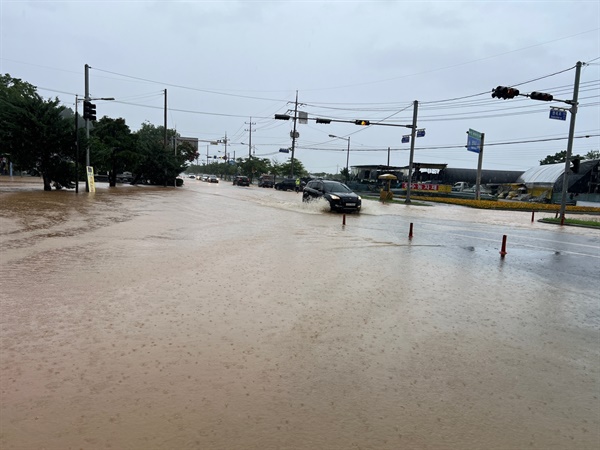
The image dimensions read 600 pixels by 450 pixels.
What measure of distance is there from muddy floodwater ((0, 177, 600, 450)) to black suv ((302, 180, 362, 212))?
42.5 ft

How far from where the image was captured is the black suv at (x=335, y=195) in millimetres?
22234

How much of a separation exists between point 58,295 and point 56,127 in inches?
1032

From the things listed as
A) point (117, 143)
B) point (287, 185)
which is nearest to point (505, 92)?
point (117, 143)

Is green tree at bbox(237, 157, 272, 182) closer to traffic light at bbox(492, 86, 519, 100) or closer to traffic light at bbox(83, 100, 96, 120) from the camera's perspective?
traffic light at bbox(83, 100, 96, 120)

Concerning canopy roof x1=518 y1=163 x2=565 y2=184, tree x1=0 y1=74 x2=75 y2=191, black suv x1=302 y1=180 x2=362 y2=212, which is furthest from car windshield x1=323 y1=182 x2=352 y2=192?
canopy roof x1=518 y1=163 x2=565 y2=184

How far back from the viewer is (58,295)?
597 cm

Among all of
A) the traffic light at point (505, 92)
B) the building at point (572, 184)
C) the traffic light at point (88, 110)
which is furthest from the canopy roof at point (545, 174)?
the traffic light at point (88, 110)

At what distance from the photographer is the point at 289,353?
14.3ft

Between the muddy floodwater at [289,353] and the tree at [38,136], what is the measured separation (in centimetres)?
2164

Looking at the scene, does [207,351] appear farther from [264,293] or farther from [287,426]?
[264,293]

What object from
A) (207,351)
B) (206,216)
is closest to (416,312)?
(207,351)

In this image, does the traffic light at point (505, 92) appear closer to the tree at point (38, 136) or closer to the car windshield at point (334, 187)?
the car windshield at point (334, 187)

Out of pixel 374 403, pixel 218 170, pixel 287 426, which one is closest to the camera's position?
pixel 287 426

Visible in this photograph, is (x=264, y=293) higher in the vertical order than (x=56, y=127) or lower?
lower
